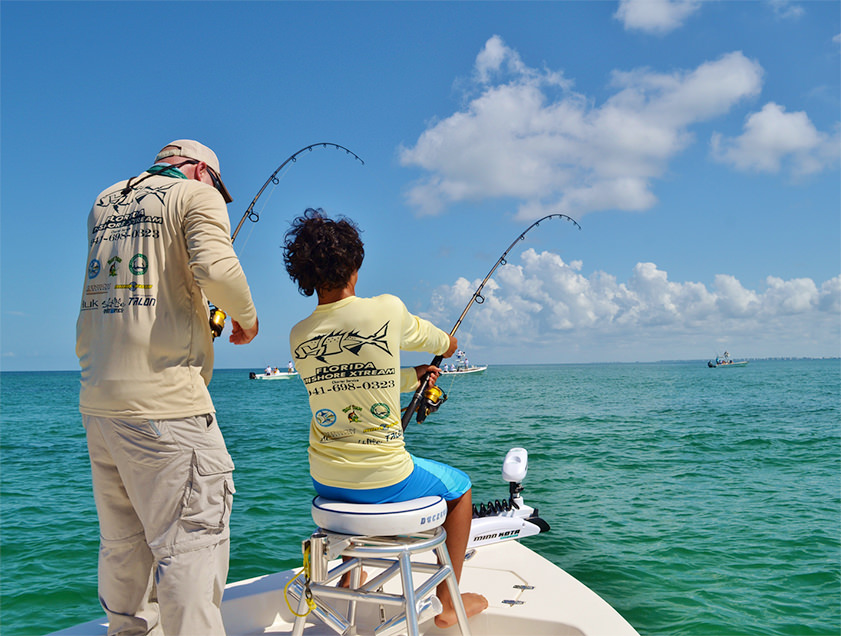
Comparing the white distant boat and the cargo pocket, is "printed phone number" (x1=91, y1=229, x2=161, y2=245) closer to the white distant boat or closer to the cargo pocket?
the cargo pocket

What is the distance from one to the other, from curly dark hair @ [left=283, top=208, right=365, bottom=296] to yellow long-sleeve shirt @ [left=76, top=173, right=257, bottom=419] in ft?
0.79

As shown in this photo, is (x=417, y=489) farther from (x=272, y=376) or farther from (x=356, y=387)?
(x=272, y=376)

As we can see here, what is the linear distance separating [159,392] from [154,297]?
0.29 meters

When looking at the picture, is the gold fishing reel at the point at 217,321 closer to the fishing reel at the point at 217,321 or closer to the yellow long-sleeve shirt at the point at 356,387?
the fishing reel at the point at 217,321

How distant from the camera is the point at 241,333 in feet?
6.93

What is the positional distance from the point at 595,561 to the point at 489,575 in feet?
9.85

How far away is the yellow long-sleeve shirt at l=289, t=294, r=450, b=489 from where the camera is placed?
6.43 feet

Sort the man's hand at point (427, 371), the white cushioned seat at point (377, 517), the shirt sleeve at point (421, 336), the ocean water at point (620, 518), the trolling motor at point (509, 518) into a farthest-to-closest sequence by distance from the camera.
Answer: the ocean water at point (620, 518), the trolling motor at point (509, 518), the man's hand at point (427, 371), the shirt sleeve at point (421, 336), the white cushioned seat at point (377, 517)

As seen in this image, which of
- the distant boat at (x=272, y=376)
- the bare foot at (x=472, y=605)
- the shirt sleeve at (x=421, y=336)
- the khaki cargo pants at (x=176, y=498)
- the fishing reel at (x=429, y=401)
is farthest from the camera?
the distant boat at (x=272, y=376)

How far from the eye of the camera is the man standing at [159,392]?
5.72 ft

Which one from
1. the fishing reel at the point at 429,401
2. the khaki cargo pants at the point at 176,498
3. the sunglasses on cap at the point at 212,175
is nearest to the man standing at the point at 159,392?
the khaki cargo pants at the point at 176,498

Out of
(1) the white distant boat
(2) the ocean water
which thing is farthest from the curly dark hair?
(2) the ocean water

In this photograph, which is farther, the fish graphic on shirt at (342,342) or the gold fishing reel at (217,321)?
the gold fishing reel at (217,321)

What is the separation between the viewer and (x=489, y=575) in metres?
3.29
